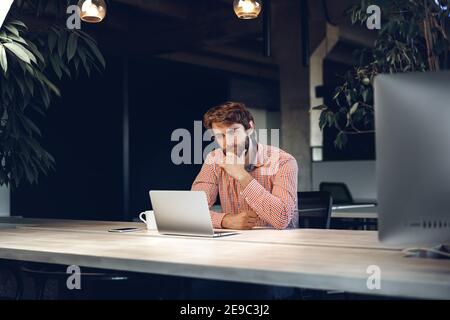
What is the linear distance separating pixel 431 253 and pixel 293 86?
258 inches

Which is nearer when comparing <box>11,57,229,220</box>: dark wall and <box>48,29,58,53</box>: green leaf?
<box>48,29,58,53</box>: green leaf

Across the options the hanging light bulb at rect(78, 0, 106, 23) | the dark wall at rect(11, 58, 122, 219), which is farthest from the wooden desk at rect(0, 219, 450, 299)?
the dark wall at rect(11, 58, 122, 219)

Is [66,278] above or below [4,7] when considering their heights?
below

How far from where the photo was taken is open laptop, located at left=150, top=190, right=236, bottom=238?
8.09ft

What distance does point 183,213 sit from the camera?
8.38 feet

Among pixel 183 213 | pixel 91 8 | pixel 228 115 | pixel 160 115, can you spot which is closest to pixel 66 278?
pixel 183 213

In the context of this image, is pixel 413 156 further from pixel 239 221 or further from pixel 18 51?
pixel 18 51

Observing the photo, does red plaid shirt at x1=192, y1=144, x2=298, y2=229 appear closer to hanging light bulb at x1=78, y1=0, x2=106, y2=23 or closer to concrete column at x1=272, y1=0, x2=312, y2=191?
hanging light bulb at x1=78, y1=0, x2=106, y2=23

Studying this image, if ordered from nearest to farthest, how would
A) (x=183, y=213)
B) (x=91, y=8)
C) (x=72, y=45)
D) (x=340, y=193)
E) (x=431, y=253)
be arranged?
(x=431, y=253) < (x=183, y=213) < (x=72, y=45) < (x=91, y=8) < (x=340, y=193)

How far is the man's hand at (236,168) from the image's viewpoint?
2.99 meters

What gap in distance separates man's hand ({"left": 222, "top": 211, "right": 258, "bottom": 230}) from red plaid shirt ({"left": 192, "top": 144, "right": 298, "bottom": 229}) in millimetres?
38

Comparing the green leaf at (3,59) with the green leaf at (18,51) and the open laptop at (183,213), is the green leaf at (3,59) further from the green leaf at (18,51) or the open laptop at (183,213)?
the open laptop at (183,213)
